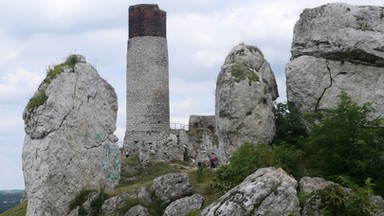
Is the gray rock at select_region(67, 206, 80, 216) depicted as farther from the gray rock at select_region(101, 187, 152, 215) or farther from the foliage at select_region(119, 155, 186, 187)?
the foliage at select_region(119, 155, 186, 187)

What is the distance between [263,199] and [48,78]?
7664mm

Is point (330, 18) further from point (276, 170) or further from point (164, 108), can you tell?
point (164, 108)

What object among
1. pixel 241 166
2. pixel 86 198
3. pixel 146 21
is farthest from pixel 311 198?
pixel 146 21

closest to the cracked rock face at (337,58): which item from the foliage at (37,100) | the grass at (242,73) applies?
the grass at (242,73)

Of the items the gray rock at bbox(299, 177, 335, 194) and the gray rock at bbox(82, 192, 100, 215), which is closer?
the gray rock at bbox(299, 177, 335, 194)

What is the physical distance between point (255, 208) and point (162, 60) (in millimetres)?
35490

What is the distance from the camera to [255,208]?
522 inches

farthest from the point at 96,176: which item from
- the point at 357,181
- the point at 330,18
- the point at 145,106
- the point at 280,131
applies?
the point at 145,106

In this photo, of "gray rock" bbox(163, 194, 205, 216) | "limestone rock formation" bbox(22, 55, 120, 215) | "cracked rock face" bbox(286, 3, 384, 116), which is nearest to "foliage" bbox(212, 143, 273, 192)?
"gray rock" bbox(163, 194, 205, 216)

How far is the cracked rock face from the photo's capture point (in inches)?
759

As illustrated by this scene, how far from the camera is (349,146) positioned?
51.9 feet

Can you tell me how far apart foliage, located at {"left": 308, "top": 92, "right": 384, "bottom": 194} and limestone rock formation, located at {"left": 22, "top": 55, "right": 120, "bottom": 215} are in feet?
18.2

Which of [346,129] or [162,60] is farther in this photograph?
[162,60]

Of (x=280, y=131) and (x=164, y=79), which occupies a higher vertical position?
(x=164, y=79)
